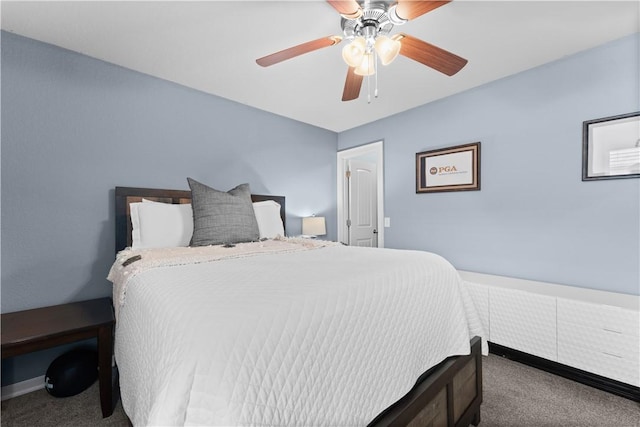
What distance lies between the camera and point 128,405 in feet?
3.59

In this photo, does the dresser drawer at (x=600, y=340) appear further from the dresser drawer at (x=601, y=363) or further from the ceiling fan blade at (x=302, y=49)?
the ceiling fan blade at (x=302, y=49)

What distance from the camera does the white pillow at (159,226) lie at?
6.68ft

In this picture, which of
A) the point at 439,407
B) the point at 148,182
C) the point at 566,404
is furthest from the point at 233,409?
the point at 148,182

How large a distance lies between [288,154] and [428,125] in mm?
1698

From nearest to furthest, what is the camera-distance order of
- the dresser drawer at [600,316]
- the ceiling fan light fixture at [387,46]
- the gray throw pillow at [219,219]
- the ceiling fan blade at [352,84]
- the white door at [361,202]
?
the ceiling fan light fixture at [387,46] → the dresser drawer at [600,316] → the ceiling fan blade at [352,84] → the gray throw pillow at [219,219] → the white door at [361,202]

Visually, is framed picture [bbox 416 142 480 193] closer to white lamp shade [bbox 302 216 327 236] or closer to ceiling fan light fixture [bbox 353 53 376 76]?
white lamp shade [bbox 302 216 327 236]

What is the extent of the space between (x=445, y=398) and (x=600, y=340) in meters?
1.36

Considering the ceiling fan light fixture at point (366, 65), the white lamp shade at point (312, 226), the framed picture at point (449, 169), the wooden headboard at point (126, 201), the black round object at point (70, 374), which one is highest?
the ceiling fan light fixture at point (366, 65)

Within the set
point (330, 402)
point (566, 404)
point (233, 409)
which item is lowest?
point (566, 404)

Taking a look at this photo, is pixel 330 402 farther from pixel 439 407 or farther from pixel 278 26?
pixel 278 26

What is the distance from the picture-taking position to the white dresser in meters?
1.75

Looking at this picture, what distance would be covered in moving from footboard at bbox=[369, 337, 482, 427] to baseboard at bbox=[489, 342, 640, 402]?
90cm

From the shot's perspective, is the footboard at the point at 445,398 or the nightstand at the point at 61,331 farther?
the nightstand at the point at 61,331

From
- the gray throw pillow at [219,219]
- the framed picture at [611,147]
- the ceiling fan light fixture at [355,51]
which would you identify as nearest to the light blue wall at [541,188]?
the framed picture at [611,147]
